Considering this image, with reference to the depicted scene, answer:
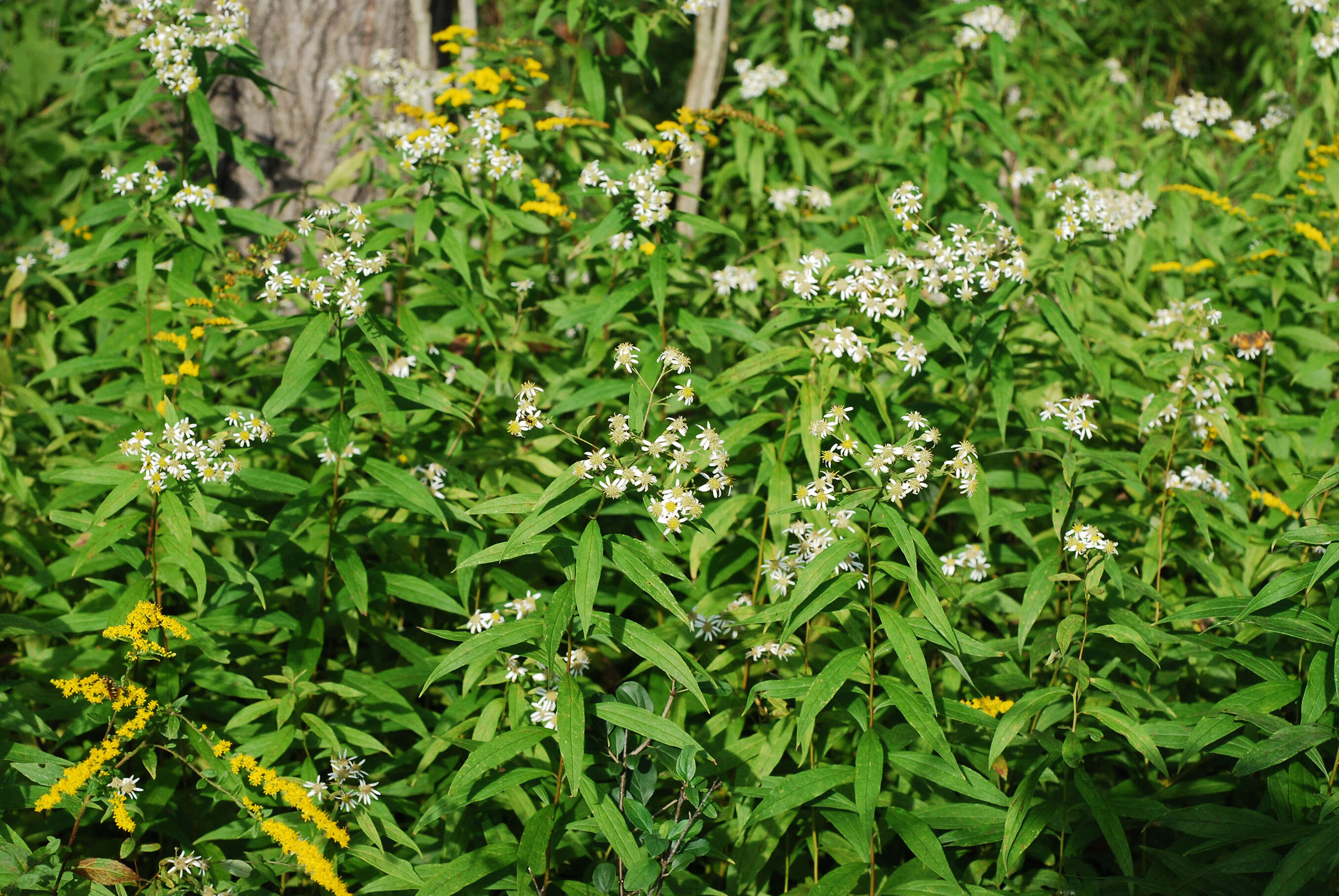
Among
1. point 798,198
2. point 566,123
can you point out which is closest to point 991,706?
point 798,198

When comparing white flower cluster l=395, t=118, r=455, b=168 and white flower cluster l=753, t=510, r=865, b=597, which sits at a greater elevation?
white flower cluster l=395, t=118, r=455, b=168

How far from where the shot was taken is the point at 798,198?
4281mm

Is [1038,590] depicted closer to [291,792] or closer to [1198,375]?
[1198,375]

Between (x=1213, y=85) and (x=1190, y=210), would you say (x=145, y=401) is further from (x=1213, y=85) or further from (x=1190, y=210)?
(x=1213, y=85)

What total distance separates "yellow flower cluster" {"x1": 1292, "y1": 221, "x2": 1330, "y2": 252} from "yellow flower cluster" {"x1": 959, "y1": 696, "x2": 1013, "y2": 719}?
243 centimetres

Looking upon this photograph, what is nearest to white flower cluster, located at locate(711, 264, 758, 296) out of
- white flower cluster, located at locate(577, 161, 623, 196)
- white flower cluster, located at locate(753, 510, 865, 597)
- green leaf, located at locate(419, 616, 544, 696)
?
white flower cluster, located at locate(577, 161, 623, 196)

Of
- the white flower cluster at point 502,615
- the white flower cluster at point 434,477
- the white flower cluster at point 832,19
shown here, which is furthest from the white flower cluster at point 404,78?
the white flower cluster at point 502,615

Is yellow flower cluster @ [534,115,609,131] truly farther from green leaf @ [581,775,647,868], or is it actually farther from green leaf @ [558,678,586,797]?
green leaf @ [581,775,647,868]

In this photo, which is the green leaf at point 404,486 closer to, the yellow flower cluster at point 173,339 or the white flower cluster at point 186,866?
the yellow flower cluster at point 173,339

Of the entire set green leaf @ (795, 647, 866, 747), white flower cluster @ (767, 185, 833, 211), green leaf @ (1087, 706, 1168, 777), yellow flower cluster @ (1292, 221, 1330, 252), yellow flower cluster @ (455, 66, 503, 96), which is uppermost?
yellow flower cluster @ (455, 66, 503, 96)

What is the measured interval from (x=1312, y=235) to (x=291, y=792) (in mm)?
4028

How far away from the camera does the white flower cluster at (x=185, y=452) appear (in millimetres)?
Result: 2473

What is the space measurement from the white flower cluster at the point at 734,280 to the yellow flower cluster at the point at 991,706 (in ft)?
5.66

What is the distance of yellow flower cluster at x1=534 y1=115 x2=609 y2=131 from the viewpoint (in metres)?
3.88
